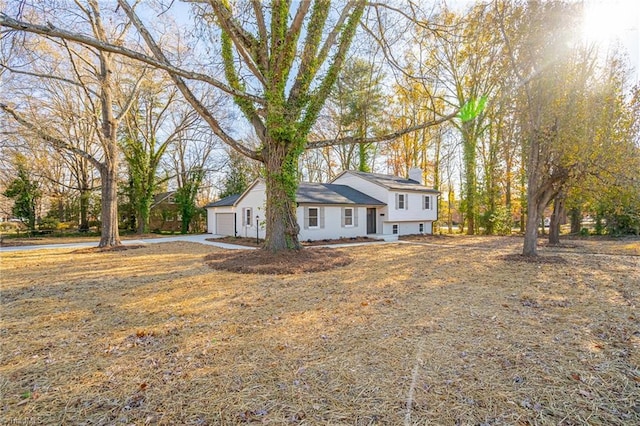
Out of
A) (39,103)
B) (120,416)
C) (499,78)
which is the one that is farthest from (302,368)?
(39,103)

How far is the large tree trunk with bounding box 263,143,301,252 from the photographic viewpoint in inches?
369

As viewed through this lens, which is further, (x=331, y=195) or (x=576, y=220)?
(x=576, y=220)

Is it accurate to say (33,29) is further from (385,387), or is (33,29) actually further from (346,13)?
(346,13)

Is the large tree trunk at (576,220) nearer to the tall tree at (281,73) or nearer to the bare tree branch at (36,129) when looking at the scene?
the tall tree at (281,73)

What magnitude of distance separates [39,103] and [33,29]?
17.6 meters

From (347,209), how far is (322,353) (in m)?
14.8

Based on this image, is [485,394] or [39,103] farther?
[39,103]

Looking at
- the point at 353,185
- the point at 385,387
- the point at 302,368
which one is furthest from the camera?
the point at 353,185

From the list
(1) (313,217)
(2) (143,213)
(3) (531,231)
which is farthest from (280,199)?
(2) (143,213)

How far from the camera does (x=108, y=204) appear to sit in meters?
13.3

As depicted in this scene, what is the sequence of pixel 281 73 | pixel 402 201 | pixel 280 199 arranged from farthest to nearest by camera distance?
pixel 402 201
pixel 280 199
pixel 281 73

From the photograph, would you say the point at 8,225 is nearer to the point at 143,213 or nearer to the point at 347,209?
the point at 143,213

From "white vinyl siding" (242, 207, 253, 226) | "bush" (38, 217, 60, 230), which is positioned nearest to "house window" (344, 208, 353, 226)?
"white vinyl siding" (242, 207, 253, 226)

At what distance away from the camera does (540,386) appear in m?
2.66
